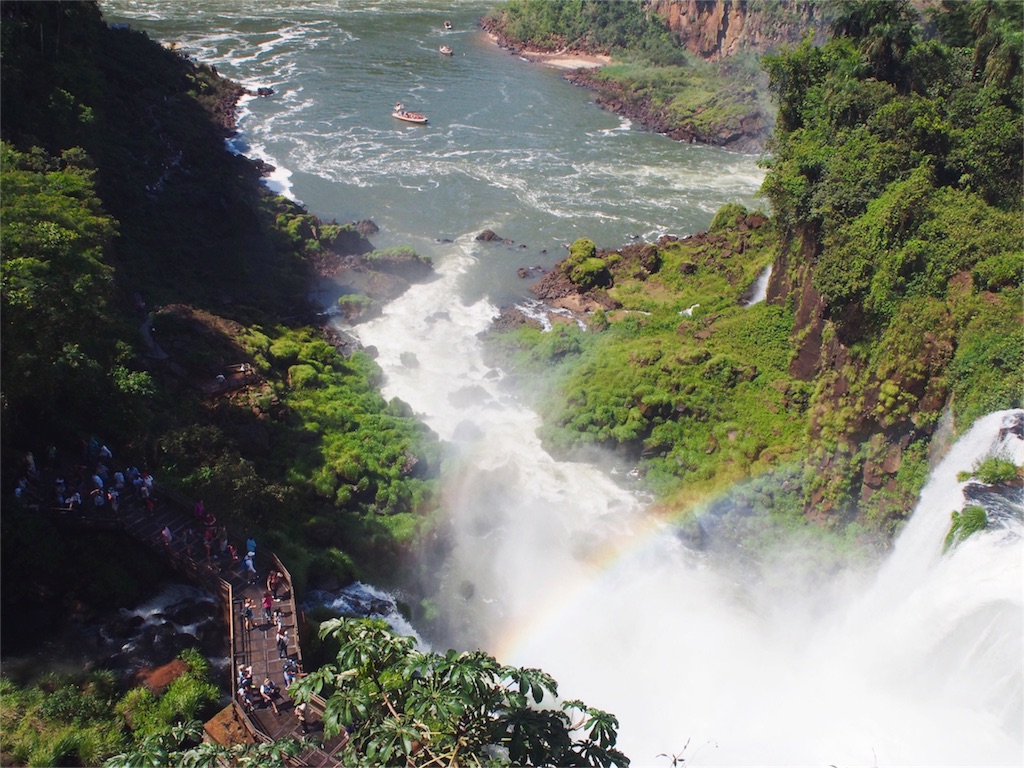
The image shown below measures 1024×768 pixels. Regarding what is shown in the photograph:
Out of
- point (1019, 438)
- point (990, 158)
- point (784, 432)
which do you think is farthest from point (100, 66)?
point (1019, 438)

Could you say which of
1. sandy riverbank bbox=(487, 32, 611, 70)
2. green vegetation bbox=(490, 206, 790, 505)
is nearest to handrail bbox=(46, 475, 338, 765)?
green vegetation bbox=(490, 206, 790, 505)

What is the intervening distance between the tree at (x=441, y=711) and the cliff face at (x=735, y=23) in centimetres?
9192

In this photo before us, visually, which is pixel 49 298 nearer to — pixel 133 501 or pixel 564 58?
pixel 133 501

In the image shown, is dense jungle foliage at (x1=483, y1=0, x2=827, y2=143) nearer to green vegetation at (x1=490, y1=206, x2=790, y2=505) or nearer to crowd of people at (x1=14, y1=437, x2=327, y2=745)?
green vegetation at (x1=490, y1=206, x2=790, y2=505)

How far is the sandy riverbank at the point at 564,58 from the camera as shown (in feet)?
319

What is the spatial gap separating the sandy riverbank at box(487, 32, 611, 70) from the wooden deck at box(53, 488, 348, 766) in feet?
290

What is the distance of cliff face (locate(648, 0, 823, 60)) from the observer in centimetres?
8881

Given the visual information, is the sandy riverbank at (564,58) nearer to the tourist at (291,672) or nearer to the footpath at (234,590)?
the footpath at (234,590)

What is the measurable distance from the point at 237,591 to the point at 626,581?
44.8 feet

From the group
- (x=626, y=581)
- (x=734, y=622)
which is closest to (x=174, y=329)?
(x=626, y=581)

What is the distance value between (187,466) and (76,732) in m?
9.53

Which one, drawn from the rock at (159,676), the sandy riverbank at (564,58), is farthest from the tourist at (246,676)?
the sandy riverbank at (564,58)

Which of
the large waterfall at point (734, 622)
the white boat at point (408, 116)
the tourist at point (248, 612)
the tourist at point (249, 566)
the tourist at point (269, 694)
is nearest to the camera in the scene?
the tourist at point (269, 694)

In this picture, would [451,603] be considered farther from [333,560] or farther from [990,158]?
[990,158]
